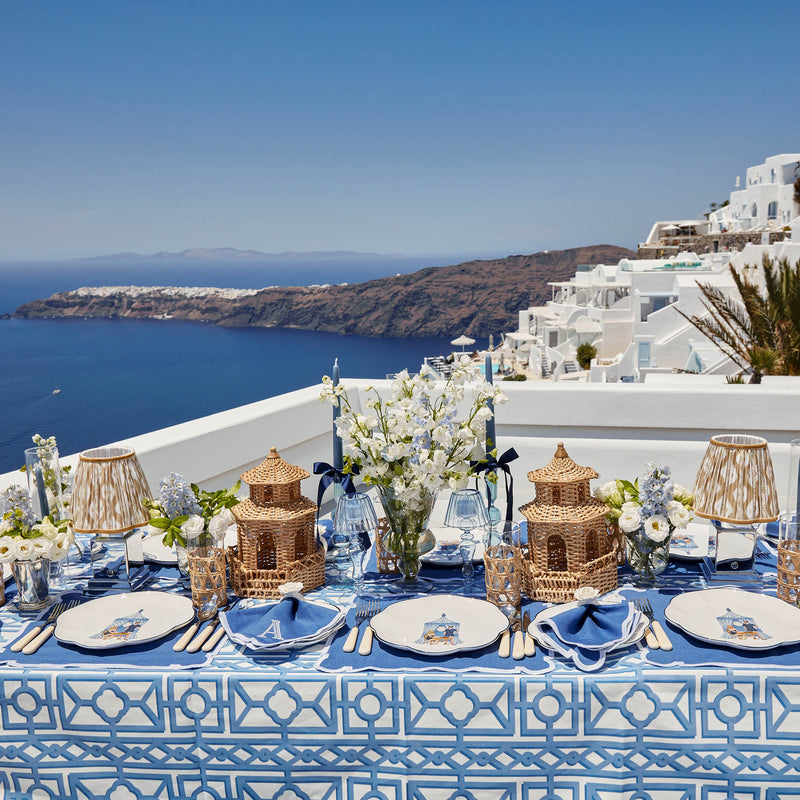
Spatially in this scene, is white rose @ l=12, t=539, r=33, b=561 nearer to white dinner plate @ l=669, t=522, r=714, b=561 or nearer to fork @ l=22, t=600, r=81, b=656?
fork @ l=22, t=600, r=81, b=656

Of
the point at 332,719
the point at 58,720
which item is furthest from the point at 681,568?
the point at 58,720

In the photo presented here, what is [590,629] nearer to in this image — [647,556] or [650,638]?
[650,638]

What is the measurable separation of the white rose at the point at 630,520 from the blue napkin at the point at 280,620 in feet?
2.04

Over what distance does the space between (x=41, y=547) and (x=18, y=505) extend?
0.13 m

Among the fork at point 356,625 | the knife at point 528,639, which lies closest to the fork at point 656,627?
the knife at point 528,639

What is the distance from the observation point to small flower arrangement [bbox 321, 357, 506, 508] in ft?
4.66

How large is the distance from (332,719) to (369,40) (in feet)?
304

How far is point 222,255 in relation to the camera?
91938 millimetres

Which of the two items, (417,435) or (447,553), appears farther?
(447,553)

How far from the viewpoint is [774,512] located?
1501 millimetres

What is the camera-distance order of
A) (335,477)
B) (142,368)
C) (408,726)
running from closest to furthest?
(408,726), (335,477), (142,368)

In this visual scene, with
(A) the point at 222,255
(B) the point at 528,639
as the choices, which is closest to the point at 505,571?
(B) the point at 528,639

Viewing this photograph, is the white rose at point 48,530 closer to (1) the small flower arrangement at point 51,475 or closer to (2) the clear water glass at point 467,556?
(1) the small flower arrangement at point 51,475

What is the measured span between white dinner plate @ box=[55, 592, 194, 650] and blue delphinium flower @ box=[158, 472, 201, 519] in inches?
7.2
